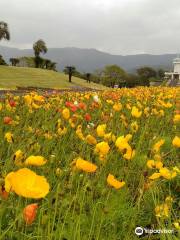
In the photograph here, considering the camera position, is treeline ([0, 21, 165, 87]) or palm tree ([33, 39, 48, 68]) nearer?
treeline ([0, 21, 165, 87])

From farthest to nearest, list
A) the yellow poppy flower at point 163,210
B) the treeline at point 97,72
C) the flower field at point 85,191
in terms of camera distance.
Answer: the treeline at point 97,72 → the yellow poppy flower at point 163,210 → the flower field at point 85,191

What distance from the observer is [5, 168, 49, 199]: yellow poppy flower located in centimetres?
162

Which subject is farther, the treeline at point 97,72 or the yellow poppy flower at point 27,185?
the treeline at point 97,72

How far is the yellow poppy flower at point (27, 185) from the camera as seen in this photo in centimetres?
162

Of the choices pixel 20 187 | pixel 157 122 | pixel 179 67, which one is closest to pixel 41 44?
pixel 179 67

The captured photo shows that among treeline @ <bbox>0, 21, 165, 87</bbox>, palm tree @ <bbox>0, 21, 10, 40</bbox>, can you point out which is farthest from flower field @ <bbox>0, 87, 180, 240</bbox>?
palm tree @ <bbox>0, 21, 10, 40</bbox>

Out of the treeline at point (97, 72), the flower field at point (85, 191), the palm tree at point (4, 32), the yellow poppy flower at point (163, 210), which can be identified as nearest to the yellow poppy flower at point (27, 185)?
the flower field at point (85, 191)

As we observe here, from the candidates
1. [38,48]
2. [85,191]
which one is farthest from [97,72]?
[85,191]

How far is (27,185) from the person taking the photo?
5.46 ft

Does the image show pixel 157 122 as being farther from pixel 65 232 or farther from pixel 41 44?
pixel 41 44

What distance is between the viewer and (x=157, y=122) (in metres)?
7.16

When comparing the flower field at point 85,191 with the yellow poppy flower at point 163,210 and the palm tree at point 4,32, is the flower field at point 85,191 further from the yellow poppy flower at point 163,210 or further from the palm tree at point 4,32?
the palm tree at point 4,32

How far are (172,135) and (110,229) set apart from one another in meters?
3.81

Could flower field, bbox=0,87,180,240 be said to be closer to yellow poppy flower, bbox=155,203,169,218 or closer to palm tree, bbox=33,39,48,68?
yellow poppy flower, bbox=155,203,169,218
